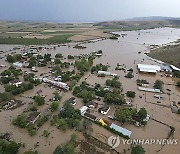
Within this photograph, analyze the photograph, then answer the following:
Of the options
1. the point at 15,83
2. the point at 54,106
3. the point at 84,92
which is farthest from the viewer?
the point at 15,83

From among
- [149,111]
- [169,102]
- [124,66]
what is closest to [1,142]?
[149,111]

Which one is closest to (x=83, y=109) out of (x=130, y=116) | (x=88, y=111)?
(x=88, y=111)

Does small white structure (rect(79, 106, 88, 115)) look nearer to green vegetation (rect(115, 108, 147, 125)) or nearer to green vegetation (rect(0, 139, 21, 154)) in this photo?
green vegetation (rect(115, 108, 147, 125))

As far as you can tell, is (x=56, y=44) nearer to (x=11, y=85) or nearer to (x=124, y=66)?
(x=124, y=66)

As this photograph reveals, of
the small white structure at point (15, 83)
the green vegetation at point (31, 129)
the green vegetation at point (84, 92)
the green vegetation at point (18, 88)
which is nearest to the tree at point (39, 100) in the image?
the green vegetation at point (18, 88)

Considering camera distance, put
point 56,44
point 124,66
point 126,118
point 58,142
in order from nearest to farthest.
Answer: point 58,142, point 126,118, point 124,66, point 56,44

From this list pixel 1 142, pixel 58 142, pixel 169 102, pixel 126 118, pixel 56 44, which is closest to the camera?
pixel 1 142

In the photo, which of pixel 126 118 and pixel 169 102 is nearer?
pixel 126 118

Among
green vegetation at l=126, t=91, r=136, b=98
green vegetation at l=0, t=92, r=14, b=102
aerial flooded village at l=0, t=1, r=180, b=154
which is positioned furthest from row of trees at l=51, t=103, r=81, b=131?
green vegetation at l=126, t=91, r=136, b=98

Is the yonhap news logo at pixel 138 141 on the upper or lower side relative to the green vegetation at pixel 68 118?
lower

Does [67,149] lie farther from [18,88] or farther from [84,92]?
[18,88]

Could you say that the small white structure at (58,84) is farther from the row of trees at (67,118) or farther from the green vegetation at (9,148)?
the green vegetation at (9,148)
